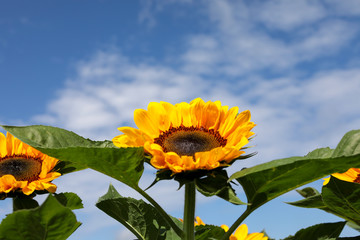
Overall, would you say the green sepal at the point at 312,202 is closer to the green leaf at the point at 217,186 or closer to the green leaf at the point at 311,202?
the green leaf at the point at 311,202

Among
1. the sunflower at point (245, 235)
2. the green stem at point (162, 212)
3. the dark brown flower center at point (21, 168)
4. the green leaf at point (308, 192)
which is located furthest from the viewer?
the sunflower at point (245, 235)

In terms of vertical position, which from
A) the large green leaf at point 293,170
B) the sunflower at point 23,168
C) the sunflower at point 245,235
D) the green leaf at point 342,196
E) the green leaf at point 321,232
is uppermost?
the sunflower at point 23,168

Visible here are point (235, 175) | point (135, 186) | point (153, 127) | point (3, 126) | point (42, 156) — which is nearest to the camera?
point (235, 175)

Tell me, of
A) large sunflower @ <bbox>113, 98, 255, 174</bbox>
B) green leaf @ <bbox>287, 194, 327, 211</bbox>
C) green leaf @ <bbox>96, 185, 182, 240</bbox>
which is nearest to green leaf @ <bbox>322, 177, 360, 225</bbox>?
green leaf @ <bbox>287, 194, 327, 211</bbox>

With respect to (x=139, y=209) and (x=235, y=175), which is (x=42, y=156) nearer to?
(x=139, y=209)

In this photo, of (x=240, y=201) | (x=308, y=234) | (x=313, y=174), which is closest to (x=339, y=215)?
(x=308, y=234)

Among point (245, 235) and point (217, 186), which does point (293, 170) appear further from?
point (245, 235)

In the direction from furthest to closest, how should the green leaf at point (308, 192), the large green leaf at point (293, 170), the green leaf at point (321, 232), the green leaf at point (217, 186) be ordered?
the green leaf at point (308, 192) < the green leaf at point (321, 232) < the green leaf at point (217, 186) < the large green leaf at point (293, 170)

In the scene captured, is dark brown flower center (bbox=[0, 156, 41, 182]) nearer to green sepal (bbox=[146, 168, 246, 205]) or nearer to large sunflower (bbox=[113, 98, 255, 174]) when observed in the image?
Result: large sunflower (bbox=[113, 98, 255, 174])

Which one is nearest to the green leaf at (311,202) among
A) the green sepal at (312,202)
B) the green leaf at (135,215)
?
the green sepal at (312,202)
